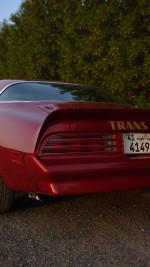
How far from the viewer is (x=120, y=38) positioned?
880 centimetres

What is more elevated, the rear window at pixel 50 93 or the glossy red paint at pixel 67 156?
the rear window at pixel 50 93

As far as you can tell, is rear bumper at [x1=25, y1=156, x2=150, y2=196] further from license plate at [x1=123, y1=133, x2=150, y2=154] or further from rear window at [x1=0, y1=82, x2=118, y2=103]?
rear window at [x1=0, y1=82, x2=118, y2=103]

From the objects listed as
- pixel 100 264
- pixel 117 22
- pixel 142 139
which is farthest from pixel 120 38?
pixel 100 264

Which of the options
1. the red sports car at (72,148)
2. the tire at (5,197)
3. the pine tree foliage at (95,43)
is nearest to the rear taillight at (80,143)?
the red sports car at (72,148)

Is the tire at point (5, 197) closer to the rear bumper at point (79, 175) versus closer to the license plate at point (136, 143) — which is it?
the rear bumper at point (79, 175)

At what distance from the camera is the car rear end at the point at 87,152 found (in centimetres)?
329

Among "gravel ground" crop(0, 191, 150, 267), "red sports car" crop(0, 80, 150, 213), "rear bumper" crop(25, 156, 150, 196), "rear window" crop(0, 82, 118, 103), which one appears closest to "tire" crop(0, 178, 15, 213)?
"gravel ground" crop(0, 191, 150, 267)

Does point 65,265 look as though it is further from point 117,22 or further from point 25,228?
point 117,22

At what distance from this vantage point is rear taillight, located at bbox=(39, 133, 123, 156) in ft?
10.9

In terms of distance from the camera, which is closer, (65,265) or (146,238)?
(65,265)

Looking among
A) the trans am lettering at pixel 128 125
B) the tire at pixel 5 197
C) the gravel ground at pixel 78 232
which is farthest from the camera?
the tire at pixel 5 197

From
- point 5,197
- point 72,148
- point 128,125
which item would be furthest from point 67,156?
point 5,197

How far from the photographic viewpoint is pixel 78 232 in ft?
11.9

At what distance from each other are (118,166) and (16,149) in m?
0.81
